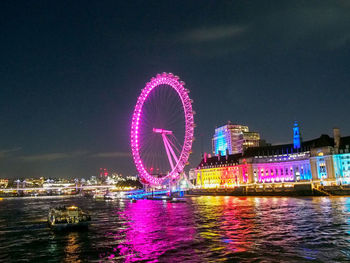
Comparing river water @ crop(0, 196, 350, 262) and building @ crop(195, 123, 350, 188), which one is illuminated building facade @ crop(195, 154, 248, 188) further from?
river water @ crop(0, 196, 350, 262)

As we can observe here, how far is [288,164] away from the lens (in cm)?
14562

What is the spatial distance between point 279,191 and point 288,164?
2989cm

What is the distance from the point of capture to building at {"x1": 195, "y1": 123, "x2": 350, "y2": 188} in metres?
122

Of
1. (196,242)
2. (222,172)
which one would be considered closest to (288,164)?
(222,172)

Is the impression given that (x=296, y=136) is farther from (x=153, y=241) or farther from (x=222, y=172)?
(x=153, y=241)

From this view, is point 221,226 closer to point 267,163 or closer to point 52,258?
point 52,258

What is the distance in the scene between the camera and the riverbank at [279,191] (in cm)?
10097

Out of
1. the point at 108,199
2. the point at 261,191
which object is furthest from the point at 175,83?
the point at 108,199

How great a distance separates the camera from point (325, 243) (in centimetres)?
2978

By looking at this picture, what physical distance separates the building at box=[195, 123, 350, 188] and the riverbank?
9756 millimetres

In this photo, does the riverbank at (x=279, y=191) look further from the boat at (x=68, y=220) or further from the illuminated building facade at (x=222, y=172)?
the boat at (x=68, y=220)

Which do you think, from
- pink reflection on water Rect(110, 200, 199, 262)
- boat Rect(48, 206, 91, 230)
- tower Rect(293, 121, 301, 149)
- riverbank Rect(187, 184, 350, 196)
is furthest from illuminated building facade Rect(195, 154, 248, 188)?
pink reflection on water Rect(110, 200, 199, 262)

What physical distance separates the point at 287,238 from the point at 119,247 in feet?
50.3

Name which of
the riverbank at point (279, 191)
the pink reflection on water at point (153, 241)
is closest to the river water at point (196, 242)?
the pink reflection on water at point (153, 241)
